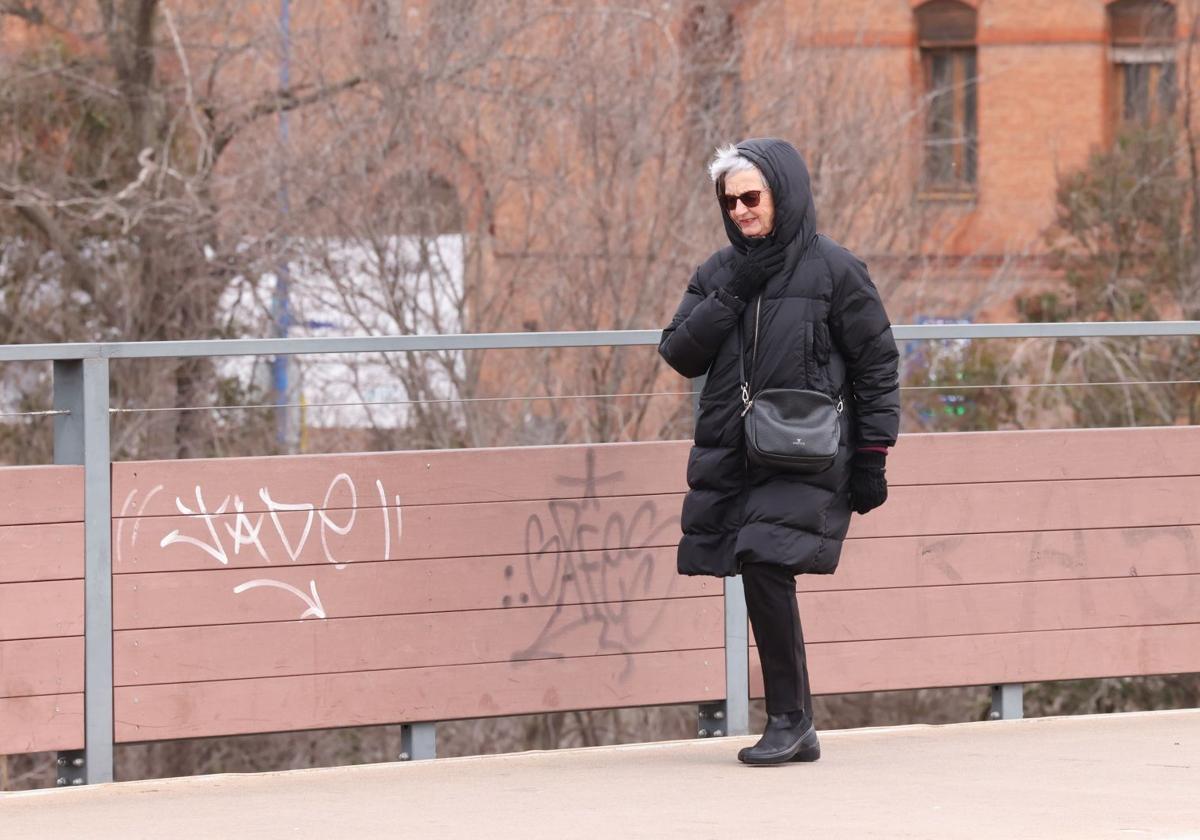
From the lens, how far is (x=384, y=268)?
15492 mm

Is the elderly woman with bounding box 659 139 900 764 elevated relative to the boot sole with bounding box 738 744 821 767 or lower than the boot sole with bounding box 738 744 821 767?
elevated

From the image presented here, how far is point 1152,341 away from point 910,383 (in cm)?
153

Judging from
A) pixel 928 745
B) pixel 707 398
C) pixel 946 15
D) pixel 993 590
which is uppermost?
pixel 946 15

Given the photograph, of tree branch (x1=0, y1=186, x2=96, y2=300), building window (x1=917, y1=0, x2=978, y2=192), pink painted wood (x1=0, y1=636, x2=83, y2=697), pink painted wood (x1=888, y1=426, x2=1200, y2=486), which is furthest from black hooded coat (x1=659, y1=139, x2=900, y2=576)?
building window (x1=917, y1=0, x2=978, y2=192)

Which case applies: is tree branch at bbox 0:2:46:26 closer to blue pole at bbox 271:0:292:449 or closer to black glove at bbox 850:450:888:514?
blue pole at bbox 271:0:292:449

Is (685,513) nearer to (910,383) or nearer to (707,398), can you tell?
(707,398)

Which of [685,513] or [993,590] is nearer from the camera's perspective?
[685,513]

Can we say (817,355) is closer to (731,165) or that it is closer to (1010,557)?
(731,165)

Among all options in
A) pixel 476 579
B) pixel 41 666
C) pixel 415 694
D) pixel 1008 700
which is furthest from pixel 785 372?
pixel 41 666

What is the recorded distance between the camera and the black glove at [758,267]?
20.2 feet

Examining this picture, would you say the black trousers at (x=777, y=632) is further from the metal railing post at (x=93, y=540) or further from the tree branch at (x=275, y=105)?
the tree branch at (x=275, y=105)

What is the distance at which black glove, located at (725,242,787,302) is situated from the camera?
6148 millimetres

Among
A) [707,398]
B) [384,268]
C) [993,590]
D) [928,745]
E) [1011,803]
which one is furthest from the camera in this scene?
[384,268]

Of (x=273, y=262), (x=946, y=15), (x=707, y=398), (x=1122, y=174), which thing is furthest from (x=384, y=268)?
(x=946, y=15)
